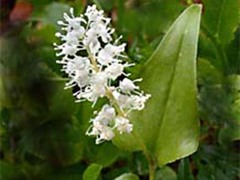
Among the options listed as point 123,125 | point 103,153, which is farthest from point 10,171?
point 123,125

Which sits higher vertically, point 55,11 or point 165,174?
point 55,11

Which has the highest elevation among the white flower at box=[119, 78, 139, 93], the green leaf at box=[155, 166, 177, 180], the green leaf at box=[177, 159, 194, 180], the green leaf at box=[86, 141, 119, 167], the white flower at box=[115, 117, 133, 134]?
the white flower at box=[119, 78, 139, 93]

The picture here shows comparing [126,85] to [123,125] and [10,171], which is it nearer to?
[123,125]

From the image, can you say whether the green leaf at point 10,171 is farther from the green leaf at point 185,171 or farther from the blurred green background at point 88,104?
the green leaf at point 185,171

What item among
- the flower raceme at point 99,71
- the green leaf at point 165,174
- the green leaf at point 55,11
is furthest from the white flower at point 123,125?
the green leaf at point 55,11

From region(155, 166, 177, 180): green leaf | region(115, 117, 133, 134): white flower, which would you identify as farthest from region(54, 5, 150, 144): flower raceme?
region(155, 166, 177, 180): green leaf

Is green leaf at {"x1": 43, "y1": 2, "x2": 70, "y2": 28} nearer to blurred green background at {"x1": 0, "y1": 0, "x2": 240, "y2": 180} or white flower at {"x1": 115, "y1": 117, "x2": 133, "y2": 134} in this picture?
blurred green background at {"x1": 0, "y1": 0, "x2": 240, "y2": 180}

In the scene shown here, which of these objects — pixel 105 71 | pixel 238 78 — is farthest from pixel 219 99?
pixel 105 71

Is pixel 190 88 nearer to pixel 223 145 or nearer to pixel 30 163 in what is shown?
pixel 223 145
